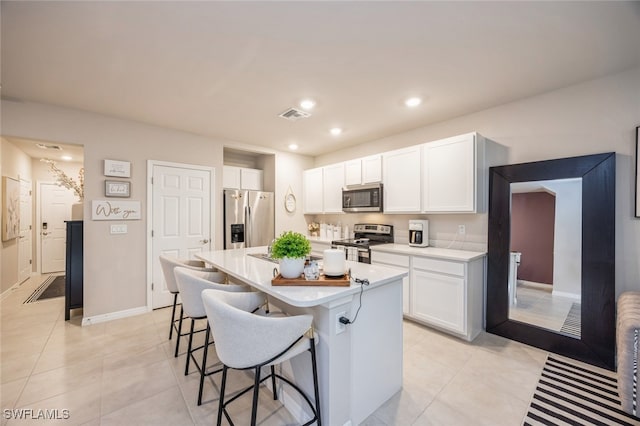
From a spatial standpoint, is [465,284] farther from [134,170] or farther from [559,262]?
[134,170]

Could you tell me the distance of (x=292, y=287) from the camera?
159 cm

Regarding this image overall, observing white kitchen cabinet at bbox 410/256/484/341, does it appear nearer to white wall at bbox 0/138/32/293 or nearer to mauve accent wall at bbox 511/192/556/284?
mauve accent wall at bbox 511/192/556/284

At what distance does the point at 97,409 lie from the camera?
1816 mm

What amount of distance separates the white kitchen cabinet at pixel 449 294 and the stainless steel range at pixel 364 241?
2.40 ft

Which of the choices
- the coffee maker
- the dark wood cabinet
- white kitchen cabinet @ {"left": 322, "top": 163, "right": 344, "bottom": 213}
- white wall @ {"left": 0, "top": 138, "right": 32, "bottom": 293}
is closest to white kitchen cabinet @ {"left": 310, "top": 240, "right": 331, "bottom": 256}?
white kitchen cabinet @ {"left": 322, "top": 163, "right": 344, "bottom": 213}

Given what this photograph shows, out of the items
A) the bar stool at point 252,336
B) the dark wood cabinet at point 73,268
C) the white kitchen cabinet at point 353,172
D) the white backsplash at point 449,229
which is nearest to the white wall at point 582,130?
the white backsplash at point 449,229

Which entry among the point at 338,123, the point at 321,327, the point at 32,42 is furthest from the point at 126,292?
the point at 338,123

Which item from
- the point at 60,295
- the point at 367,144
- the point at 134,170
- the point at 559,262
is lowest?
the point at 60,295

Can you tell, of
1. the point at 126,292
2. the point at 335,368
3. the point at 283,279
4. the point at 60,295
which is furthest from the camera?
the point at 60,295

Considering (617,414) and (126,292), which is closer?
(617,414)

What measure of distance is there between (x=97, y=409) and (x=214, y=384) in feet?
2.46

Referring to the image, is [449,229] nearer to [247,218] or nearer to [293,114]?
[293,114]

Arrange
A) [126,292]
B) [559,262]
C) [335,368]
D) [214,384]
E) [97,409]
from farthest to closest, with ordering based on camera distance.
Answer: [126,292] < [559,262] < [214,384] < [97,409] < [335,368]

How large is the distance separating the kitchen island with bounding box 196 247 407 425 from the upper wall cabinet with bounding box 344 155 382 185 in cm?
214
